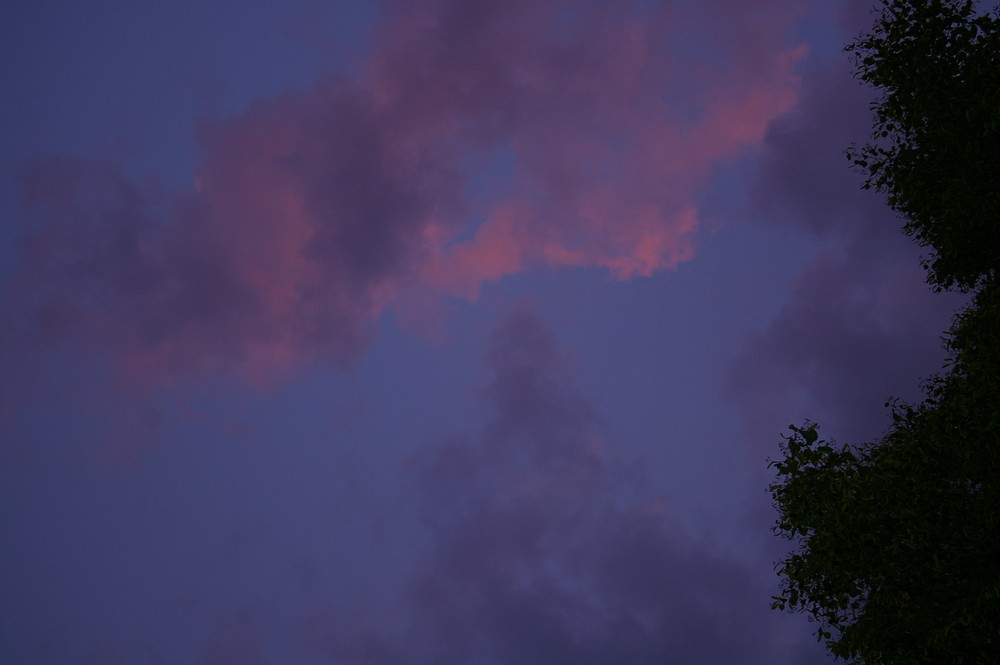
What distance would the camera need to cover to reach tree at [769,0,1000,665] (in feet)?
39.4

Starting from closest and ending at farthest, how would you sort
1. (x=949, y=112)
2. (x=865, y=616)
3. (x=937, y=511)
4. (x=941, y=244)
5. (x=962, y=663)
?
1. (x=962, y=663)
2. (x=937, y=511)
3. (x=865, y=616)
4. (x=949, y=112)
5. (x=941, y=244)

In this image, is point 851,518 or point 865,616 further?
point 865,616

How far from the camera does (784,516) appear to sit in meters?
13.5

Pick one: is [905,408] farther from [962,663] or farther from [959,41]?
[959,41]

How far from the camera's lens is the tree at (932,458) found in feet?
39.4

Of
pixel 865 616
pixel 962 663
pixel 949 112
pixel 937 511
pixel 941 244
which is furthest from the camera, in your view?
pixel 941 244

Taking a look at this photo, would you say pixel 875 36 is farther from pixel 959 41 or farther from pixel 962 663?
pixel 962 663

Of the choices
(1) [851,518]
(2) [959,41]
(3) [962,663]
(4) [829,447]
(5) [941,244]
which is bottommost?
(3) [962,663]

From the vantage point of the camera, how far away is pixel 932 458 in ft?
41.7

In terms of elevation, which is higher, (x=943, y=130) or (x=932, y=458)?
(x=943, y=130)

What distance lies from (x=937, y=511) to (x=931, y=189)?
692 cm

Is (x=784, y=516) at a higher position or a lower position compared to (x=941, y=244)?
lower

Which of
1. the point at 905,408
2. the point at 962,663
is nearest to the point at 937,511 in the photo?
the point at 962,663

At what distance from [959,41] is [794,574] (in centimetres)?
1151
